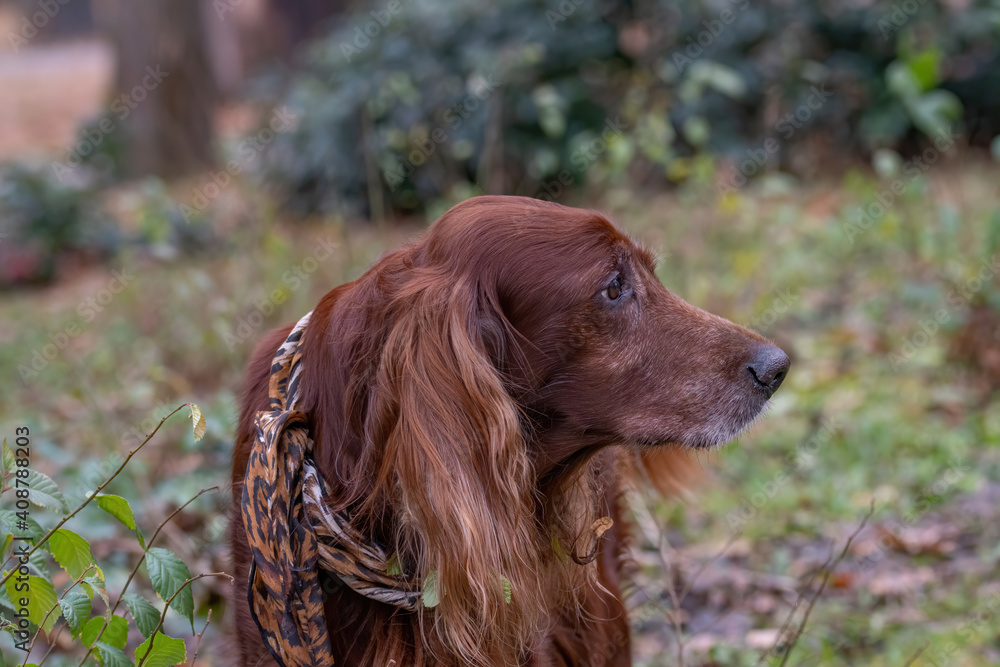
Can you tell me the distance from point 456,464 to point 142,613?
70 centimetres

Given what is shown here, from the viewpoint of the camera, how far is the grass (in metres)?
3.38

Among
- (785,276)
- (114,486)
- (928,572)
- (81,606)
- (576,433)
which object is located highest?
(81,606)

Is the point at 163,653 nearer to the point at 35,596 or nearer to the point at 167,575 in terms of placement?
the point at 167,575

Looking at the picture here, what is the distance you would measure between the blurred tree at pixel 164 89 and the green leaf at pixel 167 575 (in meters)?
10.7

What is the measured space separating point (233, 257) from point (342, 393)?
5.12 m

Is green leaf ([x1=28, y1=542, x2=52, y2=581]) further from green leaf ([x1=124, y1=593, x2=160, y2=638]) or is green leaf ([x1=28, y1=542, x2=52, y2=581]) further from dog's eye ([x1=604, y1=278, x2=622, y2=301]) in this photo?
dog's eye ([x1=604, y1=278, x2=622, y2=301])

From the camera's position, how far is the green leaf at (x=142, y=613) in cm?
191

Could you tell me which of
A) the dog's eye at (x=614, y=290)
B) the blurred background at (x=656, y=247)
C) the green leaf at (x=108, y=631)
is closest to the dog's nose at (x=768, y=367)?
the dog's eye at (x=614, y=290)

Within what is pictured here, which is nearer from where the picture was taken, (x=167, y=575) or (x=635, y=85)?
(x=167, y=575)

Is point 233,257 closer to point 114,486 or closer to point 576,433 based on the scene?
point 114,486

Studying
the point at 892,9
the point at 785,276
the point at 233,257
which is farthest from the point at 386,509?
the point at 892,9

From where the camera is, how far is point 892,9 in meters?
8.09

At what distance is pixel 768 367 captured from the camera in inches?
85.6

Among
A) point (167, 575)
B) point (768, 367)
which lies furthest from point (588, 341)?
point (167, 575)
